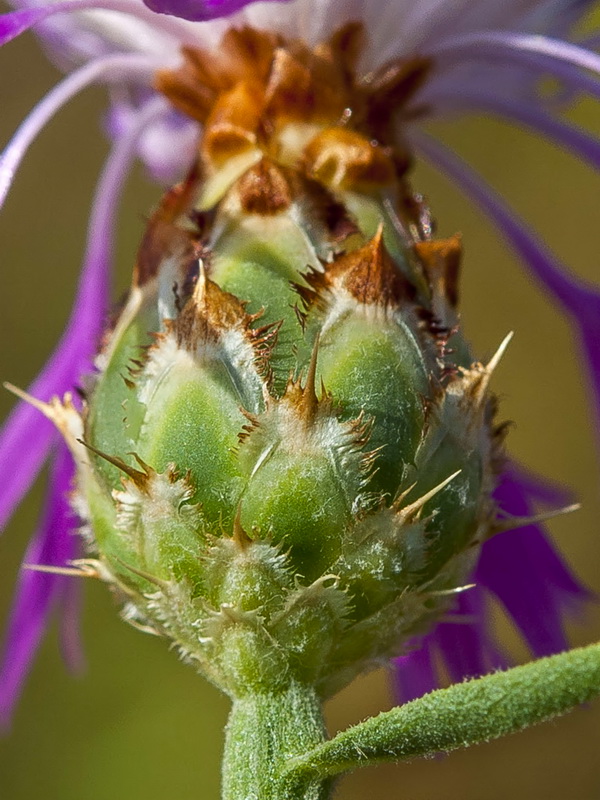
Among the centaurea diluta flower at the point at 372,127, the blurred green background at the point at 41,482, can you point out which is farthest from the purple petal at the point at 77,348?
the blurred green background at the point at 41,482

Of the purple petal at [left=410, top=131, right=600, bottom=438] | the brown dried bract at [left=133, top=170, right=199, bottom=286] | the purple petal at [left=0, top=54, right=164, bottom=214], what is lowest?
the purple petal at [left=410, top=131, right=600, bottom=438]

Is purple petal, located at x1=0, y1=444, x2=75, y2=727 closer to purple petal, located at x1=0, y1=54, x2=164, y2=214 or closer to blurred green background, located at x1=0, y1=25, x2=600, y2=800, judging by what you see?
purple petal, located at x1=0, y1=54, x2=164, y2=214

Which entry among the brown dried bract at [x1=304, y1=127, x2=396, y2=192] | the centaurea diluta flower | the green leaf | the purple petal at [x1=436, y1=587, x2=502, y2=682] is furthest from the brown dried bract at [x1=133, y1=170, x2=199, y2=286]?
the purple petal at [x1=436, y1=587, x2=502, y2=682]

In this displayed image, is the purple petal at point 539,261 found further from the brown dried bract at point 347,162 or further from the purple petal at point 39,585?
the purple petal at point 39,585

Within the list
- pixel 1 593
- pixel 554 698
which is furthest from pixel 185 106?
pixel 1 593

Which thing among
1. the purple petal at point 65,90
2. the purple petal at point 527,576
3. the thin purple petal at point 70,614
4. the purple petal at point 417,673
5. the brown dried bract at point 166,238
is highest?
the purple petal at point 65,90

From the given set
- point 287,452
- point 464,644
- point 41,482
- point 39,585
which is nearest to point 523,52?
point 287,452
